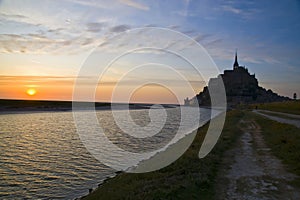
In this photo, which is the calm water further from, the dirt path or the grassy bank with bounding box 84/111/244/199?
the dirt path

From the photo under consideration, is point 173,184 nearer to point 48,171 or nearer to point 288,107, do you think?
point 48,171

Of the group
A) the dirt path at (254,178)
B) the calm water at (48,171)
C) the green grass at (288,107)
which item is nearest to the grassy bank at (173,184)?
the dirt path at (254,178)

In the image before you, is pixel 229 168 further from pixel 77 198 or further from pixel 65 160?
pixel 65 160

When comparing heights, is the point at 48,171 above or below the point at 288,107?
below

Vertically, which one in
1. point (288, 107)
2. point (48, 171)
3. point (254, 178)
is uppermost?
point (288, 107)

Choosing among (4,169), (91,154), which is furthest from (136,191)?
(91,154)

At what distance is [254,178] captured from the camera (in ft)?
40.7

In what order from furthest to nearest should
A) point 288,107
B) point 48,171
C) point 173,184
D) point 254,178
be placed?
1. point 288,107
2. point 48,171
3. point 254,178
4. point 173,184

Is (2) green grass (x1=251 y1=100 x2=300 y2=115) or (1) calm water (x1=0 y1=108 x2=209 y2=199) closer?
(1) calm water (x1=0 y1=108 x2=209 y2=199)

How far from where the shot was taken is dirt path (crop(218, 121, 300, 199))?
10.3m

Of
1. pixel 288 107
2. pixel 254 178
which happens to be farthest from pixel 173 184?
pixel 288 107

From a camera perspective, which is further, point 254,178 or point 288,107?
point 288,107

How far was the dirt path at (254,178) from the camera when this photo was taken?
1034cm

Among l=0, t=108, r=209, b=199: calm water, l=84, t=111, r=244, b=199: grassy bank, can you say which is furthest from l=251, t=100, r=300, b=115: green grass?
l=84, t=111, r=244, b=199: grassy bank
